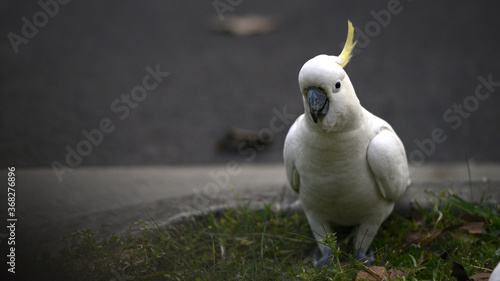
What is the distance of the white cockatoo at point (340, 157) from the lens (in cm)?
188

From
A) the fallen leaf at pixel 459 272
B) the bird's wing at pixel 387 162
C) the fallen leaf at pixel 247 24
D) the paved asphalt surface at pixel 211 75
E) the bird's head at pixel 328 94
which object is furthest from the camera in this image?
the fallen leaf at pixel 247 24

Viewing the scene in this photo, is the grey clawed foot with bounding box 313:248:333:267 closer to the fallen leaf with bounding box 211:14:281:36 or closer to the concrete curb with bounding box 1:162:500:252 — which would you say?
the concrete curb with bounding box 1:162:500:252

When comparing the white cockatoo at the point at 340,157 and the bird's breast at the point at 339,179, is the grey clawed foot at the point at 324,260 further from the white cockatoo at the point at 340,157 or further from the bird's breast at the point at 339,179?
Result: the bird's breast at the point at 339,179

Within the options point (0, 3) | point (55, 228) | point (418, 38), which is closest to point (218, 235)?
point (55, 228)

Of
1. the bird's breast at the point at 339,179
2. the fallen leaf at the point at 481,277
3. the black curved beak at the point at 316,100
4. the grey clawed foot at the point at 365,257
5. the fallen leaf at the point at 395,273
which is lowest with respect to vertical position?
the grey clawed foot at the point at 365,257

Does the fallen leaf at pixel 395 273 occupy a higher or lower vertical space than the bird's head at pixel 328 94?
lower

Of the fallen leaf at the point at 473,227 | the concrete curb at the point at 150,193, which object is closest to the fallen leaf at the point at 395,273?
the fallen leaf at the point at 473,227

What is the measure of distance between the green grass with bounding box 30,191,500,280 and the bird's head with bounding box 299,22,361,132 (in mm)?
461

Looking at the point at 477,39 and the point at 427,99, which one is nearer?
the point at 427,99

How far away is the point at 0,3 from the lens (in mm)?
5742

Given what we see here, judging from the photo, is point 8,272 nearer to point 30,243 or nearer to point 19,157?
point 30,243

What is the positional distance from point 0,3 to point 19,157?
9.18ft

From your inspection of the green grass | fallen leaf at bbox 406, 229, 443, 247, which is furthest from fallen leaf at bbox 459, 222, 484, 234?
fallen leaf at bbox 406, 229, 443, 247

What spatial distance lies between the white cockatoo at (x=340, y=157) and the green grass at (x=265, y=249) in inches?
6.9
